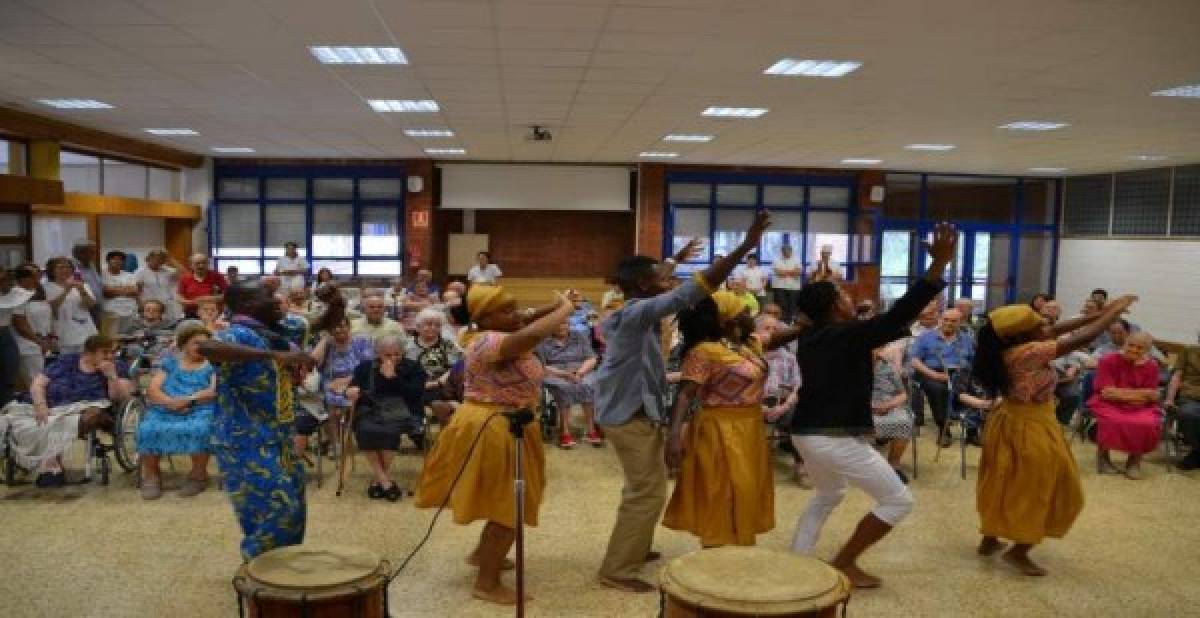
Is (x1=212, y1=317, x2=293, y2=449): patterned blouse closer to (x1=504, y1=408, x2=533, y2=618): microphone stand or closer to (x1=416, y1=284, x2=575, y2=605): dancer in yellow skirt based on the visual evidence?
(x1=416, y1=284, x2=575, y2=605): dancer in yellow skirt

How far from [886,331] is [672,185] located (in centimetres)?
1227

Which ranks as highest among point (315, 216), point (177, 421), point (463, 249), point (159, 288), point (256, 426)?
point (315, 216)

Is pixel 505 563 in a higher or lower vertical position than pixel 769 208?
lower

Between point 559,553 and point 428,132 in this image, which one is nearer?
point 559,553

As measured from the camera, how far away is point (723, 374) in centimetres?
398

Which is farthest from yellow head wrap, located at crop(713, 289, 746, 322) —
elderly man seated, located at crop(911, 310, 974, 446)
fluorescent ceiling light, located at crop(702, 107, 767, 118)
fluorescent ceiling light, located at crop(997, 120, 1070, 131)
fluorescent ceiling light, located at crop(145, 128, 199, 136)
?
fluorescent ceiling light, located at crop(145, 128, 199, 136)

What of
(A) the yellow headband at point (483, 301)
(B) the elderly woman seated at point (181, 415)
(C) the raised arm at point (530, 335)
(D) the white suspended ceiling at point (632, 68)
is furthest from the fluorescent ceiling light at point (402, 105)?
(C) the raised arm at point (530, 335)

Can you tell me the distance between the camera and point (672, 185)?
622 inches

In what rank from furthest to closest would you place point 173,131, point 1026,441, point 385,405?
point 173,131 < point 385,405 < point 1026,441

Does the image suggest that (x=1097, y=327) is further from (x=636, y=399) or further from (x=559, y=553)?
(x=559, y=553)

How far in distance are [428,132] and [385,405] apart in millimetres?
6192

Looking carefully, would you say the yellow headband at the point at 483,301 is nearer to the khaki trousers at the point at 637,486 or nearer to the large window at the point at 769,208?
the khaki trousers at the point at 637,486

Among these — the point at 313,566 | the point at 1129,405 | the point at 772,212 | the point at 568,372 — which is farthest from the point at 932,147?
the point at 313,566

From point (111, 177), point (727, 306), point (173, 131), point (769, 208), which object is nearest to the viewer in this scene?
point (727, 306)
